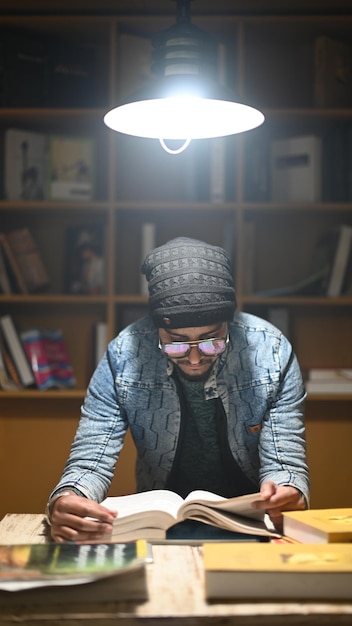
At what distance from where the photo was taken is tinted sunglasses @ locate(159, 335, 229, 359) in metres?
1.85

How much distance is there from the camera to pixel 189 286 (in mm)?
1854

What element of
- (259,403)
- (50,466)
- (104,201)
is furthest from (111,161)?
(259,403)

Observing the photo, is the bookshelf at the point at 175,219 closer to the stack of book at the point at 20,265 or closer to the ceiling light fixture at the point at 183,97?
the stack of book at the point at 20,265

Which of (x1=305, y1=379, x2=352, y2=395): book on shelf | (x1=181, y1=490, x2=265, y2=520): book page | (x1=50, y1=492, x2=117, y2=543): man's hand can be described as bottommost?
(x1=305, y1=379, x2=352, y2=395): book on shelf

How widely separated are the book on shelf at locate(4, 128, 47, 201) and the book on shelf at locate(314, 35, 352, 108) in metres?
1.19

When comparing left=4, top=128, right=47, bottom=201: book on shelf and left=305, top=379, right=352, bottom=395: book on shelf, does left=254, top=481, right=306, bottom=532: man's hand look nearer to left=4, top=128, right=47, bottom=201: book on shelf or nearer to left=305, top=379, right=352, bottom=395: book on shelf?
left=305, top=379, right=352, bottom=395: book on shelf

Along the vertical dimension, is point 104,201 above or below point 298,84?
below

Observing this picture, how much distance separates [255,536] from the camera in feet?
5.01

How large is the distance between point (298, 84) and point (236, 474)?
2.16 m

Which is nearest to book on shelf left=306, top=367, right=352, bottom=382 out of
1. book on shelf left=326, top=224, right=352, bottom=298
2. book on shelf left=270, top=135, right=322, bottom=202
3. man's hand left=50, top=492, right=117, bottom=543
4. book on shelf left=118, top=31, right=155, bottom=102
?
book on shelf left=326, top=224, right=352, bottom=298

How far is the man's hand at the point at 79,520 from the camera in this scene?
1.52 metres

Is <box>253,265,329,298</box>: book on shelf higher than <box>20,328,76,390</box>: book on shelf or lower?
higher

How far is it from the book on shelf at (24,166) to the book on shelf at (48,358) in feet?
1.91

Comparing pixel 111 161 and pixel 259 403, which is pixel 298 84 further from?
pixel 259 403
